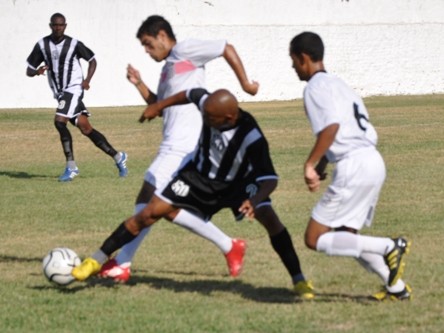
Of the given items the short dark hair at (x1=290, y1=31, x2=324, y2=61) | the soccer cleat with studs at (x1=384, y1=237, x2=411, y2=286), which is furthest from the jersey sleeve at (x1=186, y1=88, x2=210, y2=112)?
the soccer cleat with studs at (x1=384, y1=237, x2=411, y2=286)

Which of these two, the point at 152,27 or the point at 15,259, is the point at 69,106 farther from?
the point at 152,27

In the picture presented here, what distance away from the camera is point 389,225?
10953 mm

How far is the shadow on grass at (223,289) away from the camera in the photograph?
7669mm

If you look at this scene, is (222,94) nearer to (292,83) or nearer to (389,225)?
(389,225)


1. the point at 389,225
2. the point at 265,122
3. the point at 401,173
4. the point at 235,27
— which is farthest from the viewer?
the point at 235,27

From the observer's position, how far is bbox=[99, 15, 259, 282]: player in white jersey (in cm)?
827

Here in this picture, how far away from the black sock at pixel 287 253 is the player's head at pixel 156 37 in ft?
5.41

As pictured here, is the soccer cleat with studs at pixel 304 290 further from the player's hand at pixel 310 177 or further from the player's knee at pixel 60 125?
the player's knee at pixel 60 125

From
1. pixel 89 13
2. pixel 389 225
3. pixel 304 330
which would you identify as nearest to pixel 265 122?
pixel 89 13

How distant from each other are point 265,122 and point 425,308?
60.7 ft

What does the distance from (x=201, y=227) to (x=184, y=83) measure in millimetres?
1155

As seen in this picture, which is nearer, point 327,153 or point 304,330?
point 304,330

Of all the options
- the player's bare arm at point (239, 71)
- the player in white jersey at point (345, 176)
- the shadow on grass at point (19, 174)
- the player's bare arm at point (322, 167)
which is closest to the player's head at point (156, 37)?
the player's bare arm at point (239, 71)

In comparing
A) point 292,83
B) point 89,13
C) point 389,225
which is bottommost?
point 292,83
